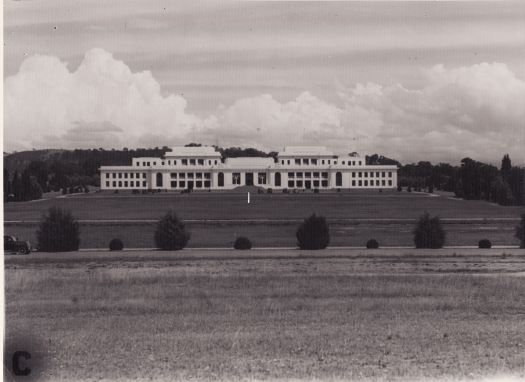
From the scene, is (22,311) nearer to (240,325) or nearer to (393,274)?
(240,325)

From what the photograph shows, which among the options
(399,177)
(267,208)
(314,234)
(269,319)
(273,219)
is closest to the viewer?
(269,319)

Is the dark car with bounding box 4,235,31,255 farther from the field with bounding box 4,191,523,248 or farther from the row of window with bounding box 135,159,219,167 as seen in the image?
the row of window with bounding box 135,159,219,167

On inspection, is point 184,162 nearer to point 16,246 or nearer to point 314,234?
point 314,234

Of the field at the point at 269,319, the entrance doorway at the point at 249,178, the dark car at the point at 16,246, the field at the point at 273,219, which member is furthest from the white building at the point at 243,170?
the field at the point at 269,319

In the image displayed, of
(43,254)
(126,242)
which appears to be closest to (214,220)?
(126,242)

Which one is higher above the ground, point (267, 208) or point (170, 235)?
point (267, 208)

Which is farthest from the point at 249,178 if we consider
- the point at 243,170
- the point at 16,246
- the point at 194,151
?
the point at 16,246

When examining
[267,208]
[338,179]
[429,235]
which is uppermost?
[338,179]
